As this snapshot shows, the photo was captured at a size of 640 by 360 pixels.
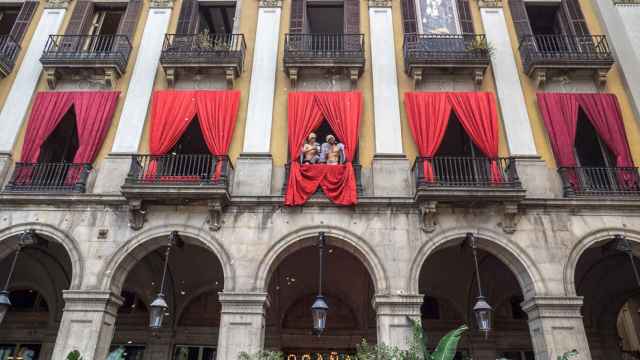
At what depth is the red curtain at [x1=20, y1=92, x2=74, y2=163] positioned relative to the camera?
11788 mm

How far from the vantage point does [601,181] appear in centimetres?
1131

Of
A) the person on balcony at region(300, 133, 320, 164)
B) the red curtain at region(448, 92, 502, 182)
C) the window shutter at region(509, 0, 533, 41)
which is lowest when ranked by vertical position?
the person on balcony at region(300, 133, 320, 164)

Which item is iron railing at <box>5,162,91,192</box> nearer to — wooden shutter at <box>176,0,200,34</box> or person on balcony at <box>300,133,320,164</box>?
wooden shutter at <box>176,0,200,34</box>

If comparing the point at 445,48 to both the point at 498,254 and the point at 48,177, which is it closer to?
the point at 498,254

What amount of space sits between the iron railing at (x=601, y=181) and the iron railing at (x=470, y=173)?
1.47 meters

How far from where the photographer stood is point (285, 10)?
1422 centimetres

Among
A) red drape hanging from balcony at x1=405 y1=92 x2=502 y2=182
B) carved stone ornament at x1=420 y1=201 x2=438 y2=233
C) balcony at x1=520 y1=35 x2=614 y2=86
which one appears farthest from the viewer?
balcony at x1=520 y1=35 x2=614 y2=86

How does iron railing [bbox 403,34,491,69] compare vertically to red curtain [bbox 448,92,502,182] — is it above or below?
above

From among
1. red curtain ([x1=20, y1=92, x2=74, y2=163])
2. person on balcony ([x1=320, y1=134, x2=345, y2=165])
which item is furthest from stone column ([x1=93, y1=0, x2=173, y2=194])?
person on balcony ([x1=320, y1=134, x2=345, y2=165])

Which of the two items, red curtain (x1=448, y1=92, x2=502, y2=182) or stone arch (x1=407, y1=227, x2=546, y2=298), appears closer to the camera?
stone arch (x1=407, y1=227, x2=546, y2=298)

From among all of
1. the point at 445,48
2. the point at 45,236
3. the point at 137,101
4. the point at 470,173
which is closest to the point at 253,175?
the point at 137,101

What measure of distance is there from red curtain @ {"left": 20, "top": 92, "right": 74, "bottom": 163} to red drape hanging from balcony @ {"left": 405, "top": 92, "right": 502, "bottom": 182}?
32.2 feet

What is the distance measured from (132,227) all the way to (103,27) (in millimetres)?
8453

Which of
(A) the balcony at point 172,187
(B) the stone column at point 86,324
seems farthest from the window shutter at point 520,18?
(B) the stone column at point 86,324
